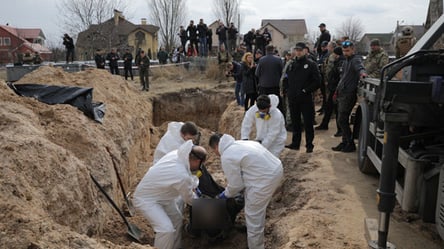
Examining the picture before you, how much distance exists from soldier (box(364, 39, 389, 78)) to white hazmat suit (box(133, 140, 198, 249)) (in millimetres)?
4439

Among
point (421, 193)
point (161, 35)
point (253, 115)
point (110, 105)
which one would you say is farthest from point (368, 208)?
point (161, 35)

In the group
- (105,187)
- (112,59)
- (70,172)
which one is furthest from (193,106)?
(70,172)

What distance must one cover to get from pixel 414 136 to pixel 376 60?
4061 millimetres

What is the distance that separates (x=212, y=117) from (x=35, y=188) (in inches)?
614

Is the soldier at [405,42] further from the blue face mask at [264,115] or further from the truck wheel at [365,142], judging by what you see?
the blue face mask at [264,115]

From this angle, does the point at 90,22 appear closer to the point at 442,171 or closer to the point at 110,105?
the point at 110,105

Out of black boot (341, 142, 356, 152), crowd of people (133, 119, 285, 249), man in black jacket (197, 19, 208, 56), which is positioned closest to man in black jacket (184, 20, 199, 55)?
man in black jacket (197, 19, 208, 56)

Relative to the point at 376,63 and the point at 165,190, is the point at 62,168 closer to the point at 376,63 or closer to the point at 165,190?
the point at 165,190

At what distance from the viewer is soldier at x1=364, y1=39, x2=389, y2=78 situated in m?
8.05

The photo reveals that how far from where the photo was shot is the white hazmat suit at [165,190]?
18.2 feet

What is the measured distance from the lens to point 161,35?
39094 mm

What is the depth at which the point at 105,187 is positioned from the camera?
22.0ft

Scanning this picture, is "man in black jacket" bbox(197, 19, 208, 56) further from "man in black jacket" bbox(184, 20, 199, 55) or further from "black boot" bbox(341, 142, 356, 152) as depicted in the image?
"black boot" bbox(341, 142, 356, 152)

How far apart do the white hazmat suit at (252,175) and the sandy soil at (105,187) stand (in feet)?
1.12
